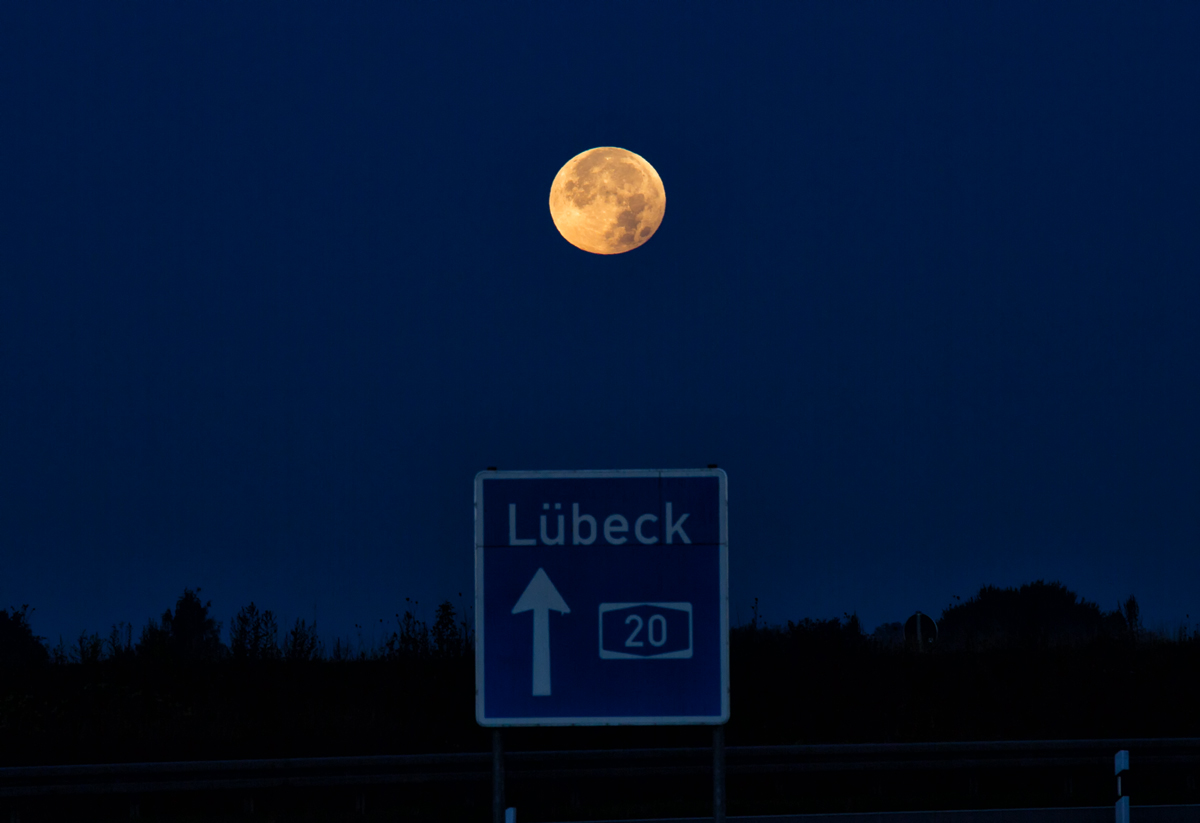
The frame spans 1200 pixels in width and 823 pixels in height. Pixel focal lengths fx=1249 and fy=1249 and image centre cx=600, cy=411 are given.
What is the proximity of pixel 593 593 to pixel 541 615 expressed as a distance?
0.80 feet

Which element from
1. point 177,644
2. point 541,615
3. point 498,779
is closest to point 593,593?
point 541,615

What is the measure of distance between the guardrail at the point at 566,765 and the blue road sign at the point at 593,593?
7.30 m


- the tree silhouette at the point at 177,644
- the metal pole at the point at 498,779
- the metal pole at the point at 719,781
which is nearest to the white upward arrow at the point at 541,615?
the metal pole at the point at 498,779

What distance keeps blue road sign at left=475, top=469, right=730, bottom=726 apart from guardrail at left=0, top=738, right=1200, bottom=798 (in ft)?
24.0

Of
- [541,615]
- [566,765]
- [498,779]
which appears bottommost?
[566,765]

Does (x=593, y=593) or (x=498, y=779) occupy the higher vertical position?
(x=593, y=593)

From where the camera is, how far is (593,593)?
5375 millimetres

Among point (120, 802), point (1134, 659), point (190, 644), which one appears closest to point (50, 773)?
point (120, 802)

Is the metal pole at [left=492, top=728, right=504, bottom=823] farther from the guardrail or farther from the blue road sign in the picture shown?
the guardrail

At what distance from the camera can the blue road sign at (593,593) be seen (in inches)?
210

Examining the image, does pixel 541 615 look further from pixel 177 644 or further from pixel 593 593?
pixel 177 644

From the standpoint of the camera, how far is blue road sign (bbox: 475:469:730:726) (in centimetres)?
534

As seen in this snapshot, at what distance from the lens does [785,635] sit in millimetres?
21109

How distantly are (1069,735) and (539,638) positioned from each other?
595 inches
